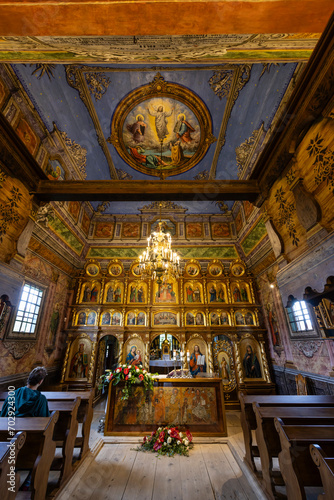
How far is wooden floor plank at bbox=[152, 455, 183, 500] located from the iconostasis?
3964 mm

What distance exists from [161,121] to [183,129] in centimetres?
87

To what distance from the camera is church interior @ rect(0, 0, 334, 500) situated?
241cm

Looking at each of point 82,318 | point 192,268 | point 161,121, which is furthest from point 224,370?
point 161,121

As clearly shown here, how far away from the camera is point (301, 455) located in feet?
7.17

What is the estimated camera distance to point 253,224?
834 centimetres

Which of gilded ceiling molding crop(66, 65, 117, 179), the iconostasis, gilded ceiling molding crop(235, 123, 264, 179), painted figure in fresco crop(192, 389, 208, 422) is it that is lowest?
painted figure in fresco crop(192, 389, 208, 422)

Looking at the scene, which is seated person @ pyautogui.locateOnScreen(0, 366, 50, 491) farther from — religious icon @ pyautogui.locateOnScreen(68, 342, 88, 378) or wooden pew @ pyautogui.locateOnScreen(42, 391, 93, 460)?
religious icon @ pyautogui.locateOnScreen(68, 342, 88, 378)

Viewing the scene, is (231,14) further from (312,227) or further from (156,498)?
(156,498)

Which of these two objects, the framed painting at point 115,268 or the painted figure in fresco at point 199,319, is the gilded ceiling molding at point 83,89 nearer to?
the framed painting at point 115,268

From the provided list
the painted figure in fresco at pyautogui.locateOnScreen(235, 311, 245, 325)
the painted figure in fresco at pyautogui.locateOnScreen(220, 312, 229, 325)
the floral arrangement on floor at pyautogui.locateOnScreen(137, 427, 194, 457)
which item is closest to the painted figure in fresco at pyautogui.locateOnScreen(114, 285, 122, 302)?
the painted figure in fresco at pyautogui.locateOnScreen(220, 312, 229, 325)

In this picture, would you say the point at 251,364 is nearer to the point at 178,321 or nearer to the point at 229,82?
the point at 178,321

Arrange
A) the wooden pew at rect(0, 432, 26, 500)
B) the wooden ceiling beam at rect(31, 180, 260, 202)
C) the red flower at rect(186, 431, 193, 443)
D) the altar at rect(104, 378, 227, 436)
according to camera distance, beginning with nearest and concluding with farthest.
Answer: the wooden pew at rect(0, 432, 26, 500) < the wooden ceiling beam at rect(31, 180, 260, 202) < the red flower at rect(186, 431, 193, 443) < the altar at rect(104, 378, 227, 436)

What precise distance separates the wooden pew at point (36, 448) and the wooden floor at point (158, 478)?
2.59ft

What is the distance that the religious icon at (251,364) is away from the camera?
26.2 feet
